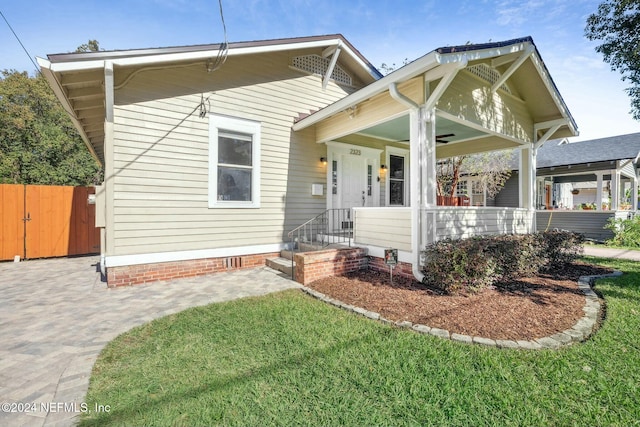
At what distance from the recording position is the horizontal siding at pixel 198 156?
5559mm

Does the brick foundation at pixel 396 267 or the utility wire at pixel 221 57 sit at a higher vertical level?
the utility wire at pixel 221 57

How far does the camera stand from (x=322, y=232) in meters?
7.98

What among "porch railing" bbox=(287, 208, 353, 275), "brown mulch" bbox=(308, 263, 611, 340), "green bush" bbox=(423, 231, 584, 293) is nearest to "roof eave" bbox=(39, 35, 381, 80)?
"porch railing" bbox=(287, 208, 353, 275)

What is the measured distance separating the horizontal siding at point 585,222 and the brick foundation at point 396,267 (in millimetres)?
9572

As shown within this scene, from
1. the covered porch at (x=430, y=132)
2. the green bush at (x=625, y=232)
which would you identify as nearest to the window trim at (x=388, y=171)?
the covered porch at (x=430, y=132)

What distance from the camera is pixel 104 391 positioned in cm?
238

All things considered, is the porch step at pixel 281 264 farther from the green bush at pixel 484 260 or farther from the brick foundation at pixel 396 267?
the green bush at pixel 484 260

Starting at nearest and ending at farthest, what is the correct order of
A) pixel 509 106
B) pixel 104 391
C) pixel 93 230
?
pixel 104 391 → pixel 509 106 → pixel 93 230

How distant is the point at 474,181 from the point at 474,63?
42.7 ft

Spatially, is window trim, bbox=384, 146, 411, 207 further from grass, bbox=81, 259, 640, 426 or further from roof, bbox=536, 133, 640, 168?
roof, bbox=536, 133, 640, 168

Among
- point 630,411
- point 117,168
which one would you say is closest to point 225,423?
point 630,411

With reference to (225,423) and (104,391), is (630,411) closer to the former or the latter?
(225,423)

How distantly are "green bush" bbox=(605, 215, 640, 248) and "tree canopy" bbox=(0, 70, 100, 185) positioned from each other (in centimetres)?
2715

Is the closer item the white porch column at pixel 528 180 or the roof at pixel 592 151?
the white porch column at pixel 528 180
